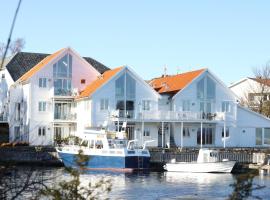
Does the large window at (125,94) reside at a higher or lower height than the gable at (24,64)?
lower

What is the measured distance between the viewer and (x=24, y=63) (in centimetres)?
6975

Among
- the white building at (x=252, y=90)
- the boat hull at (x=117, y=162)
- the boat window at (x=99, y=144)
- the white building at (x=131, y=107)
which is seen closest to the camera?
the boat hull at (x=117, y=162)

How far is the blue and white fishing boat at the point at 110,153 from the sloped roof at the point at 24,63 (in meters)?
19.8

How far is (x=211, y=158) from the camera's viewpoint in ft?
161

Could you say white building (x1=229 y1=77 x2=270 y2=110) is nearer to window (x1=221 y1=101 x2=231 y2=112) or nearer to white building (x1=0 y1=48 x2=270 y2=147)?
window (x1=221 y1=101 x2=231 y2=112)

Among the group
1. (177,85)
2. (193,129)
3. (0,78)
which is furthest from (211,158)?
(0,78)

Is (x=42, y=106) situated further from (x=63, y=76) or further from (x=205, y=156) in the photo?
(x=205, y=156)

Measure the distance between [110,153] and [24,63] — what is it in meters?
24.8

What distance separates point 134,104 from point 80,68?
7547 mm

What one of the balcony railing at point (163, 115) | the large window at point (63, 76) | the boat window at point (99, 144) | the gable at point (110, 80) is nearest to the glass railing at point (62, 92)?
the large window at point (63, 76)

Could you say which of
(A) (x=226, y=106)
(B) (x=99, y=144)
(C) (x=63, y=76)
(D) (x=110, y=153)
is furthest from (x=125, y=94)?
(D) (x=110, y=153)

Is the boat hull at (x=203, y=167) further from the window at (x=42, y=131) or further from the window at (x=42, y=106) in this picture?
the window at (x=42, y=106)

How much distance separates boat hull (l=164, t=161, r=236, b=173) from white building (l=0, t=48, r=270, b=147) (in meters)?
11.3

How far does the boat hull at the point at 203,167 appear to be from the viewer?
48.5 metres
